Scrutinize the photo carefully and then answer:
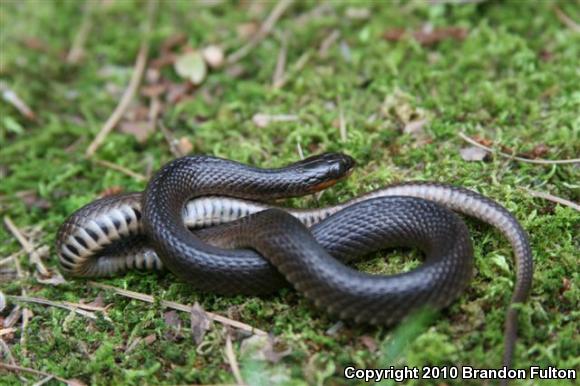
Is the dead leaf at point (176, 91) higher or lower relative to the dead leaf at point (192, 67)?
lower

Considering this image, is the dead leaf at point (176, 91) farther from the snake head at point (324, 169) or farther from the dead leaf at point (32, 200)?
the snake head at point (324, 169)

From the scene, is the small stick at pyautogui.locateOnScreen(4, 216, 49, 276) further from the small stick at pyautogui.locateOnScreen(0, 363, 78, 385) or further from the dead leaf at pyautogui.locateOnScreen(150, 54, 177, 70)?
the dead leaf at pyautogui.locateOnScreen(150, 54, 177, 70)

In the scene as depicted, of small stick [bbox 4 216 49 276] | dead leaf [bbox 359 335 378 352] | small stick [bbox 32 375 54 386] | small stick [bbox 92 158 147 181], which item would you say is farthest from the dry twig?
dead leaf [bbox 359 335 378 352]

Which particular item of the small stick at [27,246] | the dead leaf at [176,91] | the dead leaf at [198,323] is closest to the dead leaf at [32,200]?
the small stick at [27,246]

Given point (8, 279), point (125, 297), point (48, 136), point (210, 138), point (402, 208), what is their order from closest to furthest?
point (402, 208) → point (125, 297) → point (8, 279) → point (210, 138) → point (48, 136)

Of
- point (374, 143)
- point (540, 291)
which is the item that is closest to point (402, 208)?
point (540, 291)

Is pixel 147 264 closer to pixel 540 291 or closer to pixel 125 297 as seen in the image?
pixel 125 297
